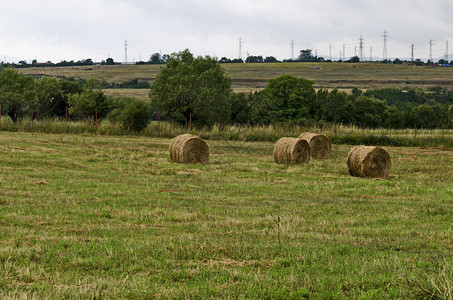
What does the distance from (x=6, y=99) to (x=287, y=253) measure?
1451 inches

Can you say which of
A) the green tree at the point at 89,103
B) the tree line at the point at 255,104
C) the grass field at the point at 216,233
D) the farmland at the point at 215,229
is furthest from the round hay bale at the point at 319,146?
the green tree at the point at 89,103

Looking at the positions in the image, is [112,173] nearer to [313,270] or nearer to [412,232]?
[412,232]

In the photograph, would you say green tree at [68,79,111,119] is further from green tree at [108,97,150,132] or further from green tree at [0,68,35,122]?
green tree at [108,97,150,132]

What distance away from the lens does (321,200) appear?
13750 millimetres

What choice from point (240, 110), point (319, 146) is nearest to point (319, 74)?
point (240, 110)

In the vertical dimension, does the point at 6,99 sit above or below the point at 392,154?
above

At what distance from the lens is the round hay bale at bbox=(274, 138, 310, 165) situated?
23094 mm

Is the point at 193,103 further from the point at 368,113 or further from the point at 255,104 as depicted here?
the point at 368,113

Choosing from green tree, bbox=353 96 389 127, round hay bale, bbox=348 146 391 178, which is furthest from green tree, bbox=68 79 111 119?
green tree, bbox=353 96 389 127

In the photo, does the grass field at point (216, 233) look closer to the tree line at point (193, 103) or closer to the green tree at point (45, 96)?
the tree line at point (193, 103)

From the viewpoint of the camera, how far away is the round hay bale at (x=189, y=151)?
22234 millimetres

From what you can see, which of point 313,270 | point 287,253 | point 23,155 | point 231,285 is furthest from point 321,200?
point 23,155

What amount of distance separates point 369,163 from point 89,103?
2741 centimetres

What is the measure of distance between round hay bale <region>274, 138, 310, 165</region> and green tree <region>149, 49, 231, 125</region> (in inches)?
884
